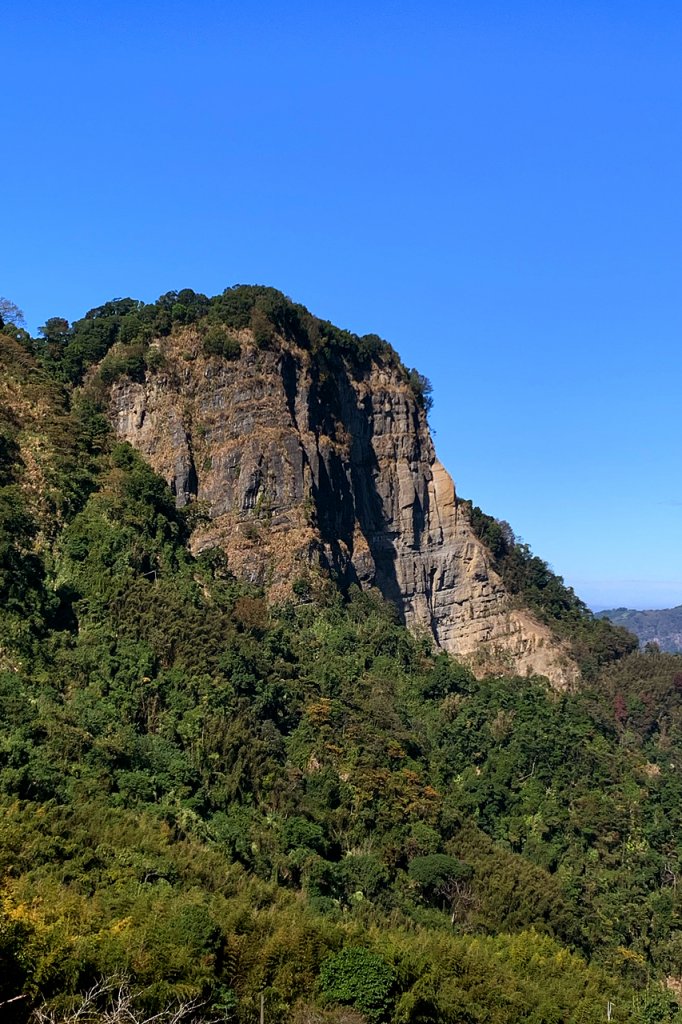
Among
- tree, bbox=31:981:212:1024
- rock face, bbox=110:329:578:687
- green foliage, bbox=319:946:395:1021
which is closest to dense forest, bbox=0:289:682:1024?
green foliage, bbox=319:946:395:1021

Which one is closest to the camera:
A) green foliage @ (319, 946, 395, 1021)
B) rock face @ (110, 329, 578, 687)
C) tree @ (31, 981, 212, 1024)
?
tree @ (31, 981, 212, 1024)

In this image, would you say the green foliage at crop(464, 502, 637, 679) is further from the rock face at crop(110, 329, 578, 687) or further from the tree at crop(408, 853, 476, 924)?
the tree at crop(408, 853, 476, 924)

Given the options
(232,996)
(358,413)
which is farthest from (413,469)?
(232,996)

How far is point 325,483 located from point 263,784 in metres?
23.8

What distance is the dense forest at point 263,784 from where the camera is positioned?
2575 cm

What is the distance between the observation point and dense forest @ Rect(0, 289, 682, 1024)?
2575 centimetres

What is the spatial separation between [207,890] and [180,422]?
3155 centimetres

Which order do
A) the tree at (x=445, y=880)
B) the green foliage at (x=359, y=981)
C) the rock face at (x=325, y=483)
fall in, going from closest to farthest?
the green foliage at (x=359, y=981) → the tree at (x=445, y=880) → the rock face at (x=325, y=483)

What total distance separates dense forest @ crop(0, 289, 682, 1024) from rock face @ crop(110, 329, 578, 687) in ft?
5.71

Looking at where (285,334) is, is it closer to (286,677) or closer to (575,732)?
(286,677)

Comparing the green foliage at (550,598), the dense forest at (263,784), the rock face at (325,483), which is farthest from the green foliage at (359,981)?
the green foliage at (550,598)

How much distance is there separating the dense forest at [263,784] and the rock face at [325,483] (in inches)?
68.6

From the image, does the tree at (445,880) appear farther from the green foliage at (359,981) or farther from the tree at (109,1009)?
the tree at (109,1009)

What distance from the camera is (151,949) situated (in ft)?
78.2
